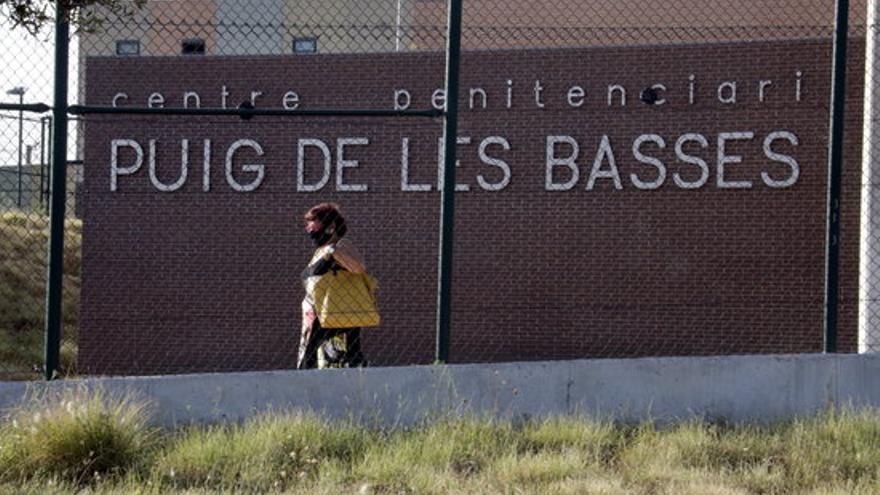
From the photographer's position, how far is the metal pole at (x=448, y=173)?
805 cm

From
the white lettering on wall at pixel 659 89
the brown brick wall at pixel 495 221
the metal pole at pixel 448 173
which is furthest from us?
the white lettering on wall at pixel 659 89

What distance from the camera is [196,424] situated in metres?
7.67

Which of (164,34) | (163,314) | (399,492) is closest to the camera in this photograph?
(399,492)

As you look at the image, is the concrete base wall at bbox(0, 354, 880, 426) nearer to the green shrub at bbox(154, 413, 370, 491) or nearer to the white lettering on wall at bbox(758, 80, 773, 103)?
the green shrub at bbox(154, 413, 370, 491)

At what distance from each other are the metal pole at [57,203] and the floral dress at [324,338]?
1.77 m

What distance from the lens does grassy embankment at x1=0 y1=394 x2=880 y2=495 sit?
6645mm

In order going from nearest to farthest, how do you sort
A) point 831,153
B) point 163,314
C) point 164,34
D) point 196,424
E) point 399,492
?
point 399,492 < point 196,424 < point 831,153 < point 163,314 < point 164,34

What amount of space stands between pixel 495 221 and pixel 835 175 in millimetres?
11863

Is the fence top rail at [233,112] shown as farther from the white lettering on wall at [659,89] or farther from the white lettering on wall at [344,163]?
the white lettering on wall at [344,163]

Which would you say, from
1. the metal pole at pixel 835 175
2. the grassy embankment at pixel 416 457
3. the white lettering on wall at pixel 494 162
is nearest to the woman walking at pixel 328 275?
the grassy embankment at pixel 416 457

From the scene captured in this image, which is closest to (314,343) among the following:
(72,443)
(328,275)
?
(328,275)

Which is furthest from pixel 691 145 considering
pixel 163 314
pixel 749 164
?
pixel 163 314

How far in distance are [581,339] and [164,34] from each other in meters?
10.3

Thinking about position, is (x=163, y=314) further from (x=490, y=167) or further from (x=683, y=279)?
(x=683, y=279)
